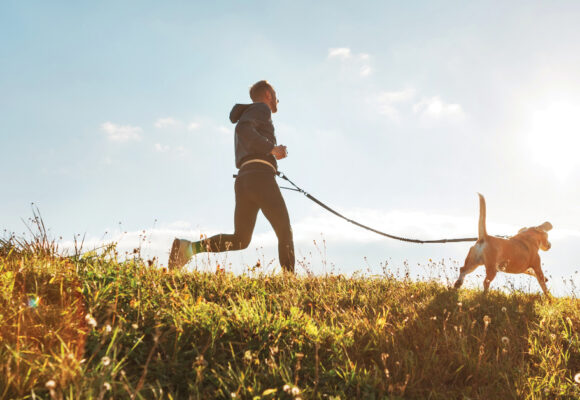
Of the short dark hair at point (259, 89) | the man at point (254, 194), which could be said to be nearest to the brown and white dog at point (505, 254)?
the man at point (254, 194)

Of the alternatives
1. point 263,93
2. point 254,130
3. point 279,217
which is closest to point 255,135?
point 254,130

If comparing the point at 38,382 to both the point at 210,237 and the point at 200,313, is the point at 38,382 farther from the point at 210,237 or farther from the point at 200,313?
the point at 210,237

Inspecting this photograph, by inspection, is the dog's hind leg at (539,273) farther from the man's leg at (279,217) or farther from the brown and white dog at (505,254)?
the man's leg at (279,217)

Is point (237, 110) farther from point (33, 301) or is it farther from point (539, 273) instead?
point (539, 273)

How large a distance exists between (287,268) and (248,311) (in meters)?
2.47

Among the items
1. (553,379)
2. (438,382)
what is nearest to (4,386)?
(438,382)

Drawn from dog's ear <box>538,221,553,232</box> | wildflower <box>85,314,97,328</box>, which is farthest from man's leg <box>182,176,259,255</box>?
dog's ear <box>538,221,553,232</box>

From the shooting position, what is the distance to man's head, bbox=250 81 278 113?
6.45 m

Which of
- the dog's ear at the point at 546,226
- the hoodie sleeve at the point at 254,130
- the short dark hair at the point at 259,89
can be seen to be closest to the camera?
the hoodie sleeve at the point at 254,130

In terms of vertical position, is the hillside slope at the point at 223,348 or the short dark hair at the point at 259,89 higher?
the short dark hair at the point at 259,89

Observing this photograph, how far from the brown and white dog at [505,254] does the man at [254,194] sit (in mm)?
2598

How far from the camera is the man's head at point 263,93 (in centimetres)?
645

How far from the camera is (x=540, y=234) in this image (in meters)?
6.63

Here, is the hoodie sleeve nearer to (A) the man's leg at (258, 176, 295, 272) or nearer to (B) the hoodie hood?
(B) the hoodie hood
